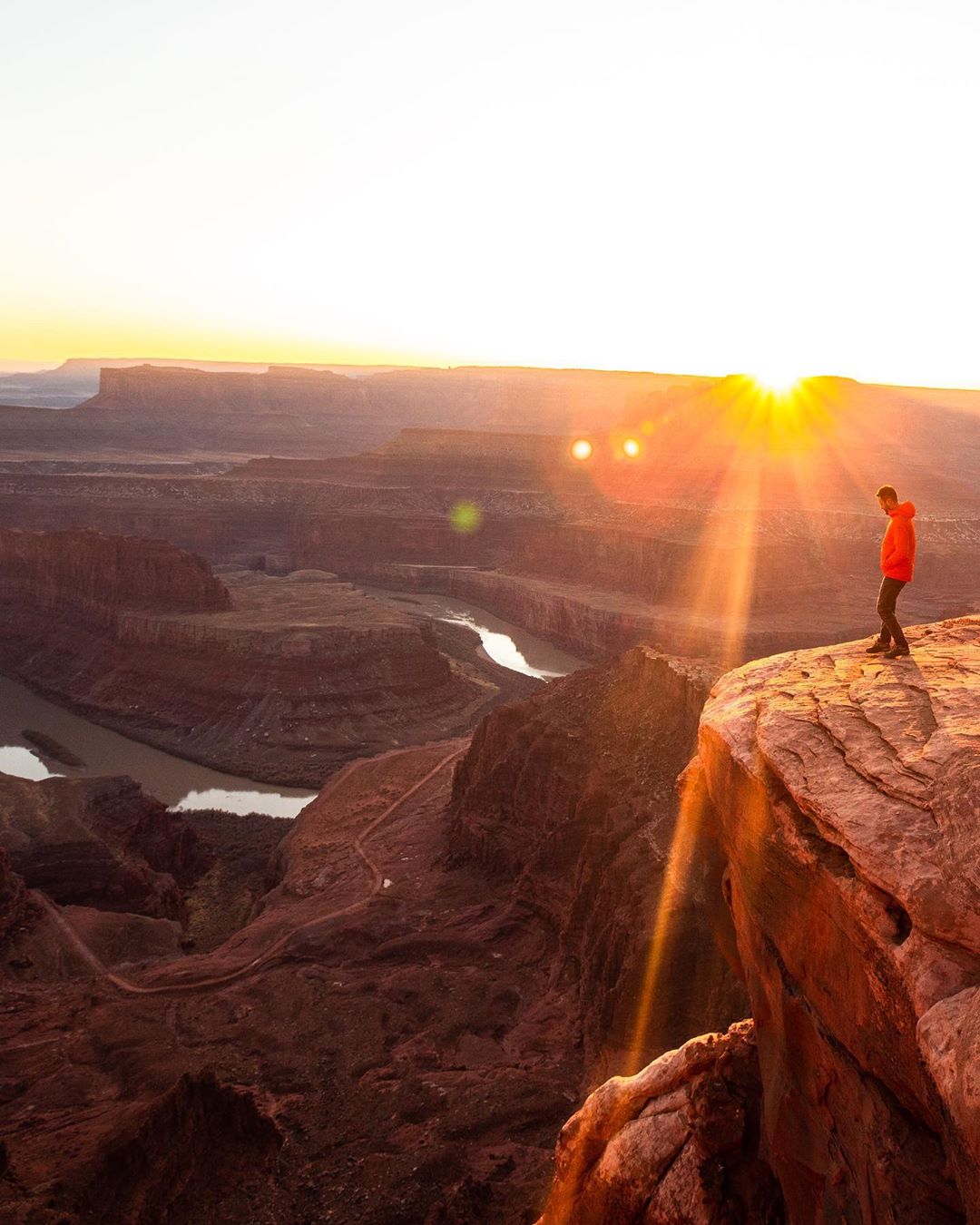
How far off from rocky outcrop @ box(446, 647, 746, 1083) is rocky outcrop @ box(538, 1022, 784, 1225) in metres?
2.80

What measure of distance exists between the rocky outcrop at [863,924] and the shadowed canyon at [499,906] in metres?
Answer: 0.02

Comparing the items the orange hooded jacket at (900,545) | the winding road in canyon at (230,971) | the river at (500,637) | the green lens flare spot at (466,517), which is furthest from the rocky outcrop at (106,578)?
the orange hooded jacket at (900,545)

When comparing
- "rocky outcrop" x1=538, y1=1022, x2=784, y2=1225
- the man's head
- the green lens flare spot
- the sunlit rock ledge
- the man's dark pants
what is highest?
the man's head

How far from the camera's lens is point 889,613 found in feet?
31.3

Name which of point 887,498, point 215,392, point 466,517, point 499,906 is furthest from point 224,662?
point 215,392

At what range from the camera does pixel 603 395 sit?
176 meters

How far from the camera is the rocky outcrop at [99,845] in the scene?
79.8 ft

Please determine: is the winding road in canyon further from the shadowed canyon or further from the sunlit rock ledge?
the sunlit rock ledge

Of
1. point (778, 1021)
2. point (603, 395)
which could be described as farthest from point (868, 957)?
point (603, 395)

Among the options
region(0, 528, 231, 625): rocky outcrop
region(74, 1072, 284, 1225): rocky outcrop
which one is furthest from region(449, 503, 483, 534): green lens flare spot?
region(74, 1072, 284, 1225): rocky outcrop

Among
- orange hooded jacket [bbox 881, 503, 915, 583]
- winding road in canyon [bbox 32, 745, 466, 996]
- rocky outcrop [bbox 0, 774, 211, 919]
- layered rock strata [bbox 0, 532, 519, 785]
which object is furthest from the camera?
layered rock strata [bbox 0, 532, 519, 785]

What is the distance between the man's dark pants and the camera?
30.2 ft

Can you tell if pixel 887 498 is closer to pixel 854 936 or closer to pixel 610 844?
pixel 854 936

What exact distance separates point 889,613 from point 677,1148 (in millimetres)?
4895
